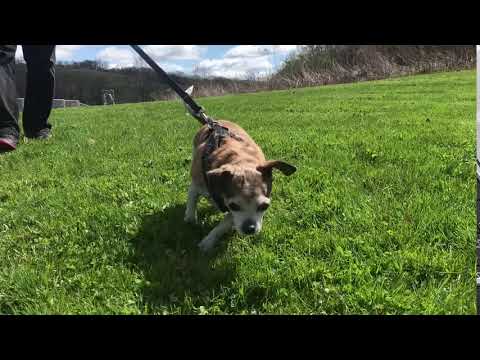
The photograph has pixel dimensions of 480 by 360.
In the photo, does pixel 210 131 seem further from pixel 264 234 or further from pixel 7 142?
pixel 7 142

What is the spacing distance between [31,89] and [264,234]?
5.96m

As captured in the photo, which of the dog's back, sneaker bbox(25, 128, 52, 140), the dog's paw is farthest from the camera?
sneaker bbox(25, 128, 52, 140)

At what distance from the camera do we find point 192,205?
4.40m

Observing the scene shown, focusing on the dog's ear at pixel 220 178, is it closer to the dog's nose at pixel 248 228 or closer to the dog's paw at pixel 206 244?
the dog's nose at pixel 248 228

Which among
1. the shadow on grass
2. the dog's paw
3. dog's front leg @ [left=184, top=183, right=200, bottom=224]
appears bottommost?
the shadow on grass

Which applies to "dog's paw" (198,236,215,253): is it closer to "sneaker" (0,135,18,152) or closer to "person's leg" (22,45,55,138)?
"sneaker" (0,135,18,152)

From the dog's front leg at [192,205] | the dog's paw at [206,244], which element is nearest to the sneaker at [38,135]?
the dog's front leg at [192,205]

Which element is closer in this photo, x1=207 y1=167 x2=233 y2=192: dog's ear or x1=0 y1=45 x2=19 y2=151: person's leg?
x1=207 y1=167 x2=233 y2=192: dog's ear

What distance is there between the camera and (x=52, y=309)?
298 centimetres

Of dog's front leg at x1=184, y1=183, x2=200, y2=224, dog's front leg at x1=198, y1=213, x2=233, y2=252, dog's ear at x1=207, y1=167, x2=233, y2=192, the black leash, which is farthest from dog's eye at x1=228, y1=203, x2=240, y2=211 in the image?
the black leash

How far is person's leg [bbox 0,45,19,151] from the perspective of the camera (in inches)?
232

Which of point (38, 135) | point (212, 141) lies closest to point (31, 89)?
point (38, 135)
